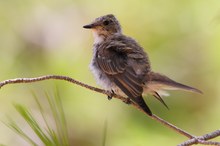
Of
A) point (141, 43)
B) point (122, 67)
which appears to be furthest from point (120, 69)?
point (141, 43)

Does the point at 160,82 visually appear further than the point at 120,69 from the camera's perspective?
No

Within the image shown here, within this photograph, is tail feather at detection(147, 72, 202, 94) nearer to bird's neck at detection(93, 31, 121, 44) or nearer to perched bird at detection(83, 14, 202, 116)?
perched bird at detection(83, 14, 202, 116)

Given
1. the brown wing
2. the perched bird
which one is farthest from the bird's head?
the brown wing

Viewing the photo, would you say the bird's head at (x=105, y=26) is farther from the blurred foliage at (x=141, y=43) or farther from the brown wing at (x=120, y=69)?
the brown wing at (x=120, y=69)

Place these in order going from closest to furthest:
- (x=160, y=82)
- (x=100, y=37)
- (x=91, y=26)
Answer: (x=160, y=82) → (x=91, y=26) → (x=100, y=37)

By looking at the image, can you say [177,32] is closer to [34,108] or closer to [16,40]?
[34,108]

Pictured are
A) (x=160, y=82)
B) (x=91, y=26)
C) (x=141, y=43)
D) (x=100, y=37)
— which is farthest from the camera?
(x=100, y=37)

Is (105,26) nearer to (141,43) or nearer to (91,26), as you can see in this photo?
(91,26)
